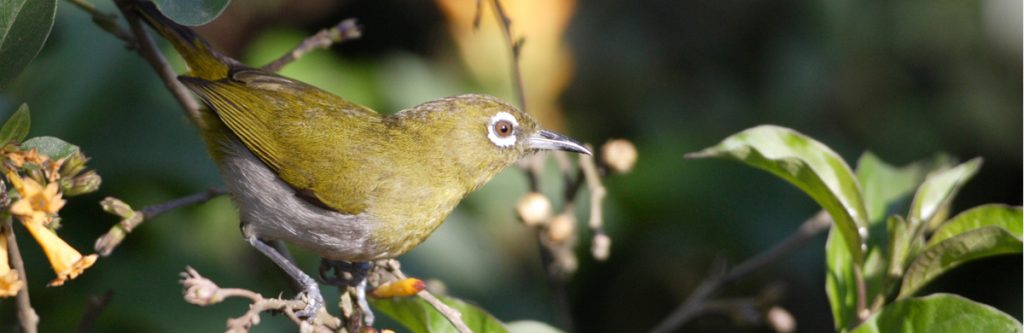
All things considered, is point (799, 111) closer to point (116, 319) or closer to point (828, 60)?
point (828, 60)

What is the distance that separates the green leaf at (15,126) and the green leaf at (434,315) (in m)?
0.95

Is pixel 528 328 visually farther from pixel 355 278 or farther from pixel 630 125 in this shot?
pixel 630 125

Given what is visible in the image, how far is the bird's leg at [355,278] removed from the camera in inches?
113

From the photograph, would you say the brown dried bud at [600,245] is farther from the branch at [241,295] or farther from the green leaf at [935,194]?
the branch at [241,295]

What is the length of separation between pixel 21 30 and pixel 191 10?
370mm

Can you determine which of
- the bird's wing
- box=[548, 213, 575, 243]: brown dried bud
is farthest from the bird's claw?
box=[548, 213, 575, 243]: brown dried bud

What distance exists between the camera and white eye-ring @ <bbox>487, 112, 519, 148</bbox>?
357 centimetres

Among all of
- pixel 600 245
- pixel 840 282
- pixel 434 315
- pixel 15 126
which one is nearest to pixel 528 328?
pixel 434 315

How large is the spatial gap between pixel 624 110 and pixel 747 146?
320 centimetres

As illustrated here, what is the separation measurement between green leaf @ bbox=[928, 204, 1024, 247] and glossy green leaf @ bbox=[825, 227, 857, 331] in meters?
0.27

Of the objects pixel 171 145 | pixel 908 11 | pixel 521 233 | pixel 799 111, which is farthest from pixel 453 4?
pixel 908 11

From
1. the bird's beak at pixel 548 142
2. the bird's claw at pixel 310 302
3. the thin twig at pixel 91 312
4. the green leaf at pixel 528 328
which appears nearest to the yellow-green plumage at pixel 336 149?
the bird's beak at pixel 548 142

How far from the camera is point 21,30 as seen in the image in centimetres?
253

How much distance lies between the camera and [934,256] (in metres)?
2.82
